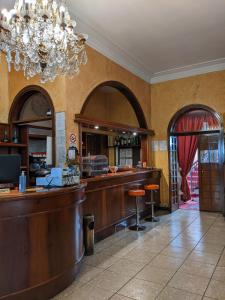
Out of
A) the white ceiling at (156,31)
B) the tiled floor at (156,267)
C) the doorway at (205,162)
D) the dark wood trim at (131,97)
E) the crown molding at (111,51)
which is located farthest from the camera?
the doorway at (205,162)

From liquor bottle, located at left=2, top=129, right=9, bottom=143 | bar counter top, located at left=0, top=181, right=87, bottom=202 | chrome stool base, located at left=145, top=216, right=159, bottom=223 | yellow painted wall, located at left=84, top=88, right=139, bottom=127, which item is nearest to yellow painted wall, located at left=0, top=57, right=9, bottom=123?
liquor bottle, located at left=2, top=129, right=9, bottom=143

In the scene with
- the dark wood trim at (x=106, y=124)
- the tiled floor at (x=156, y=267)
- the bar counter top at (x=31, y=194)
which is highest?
the dark wood trim at (x=106, y=124)

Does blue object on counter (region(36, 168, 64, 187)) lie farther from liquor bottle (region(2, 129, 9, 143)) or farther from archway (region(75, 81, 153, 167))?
archway (region(75, 81, 153, 167))

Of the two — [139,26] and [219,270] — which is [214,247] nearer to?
[219,270]

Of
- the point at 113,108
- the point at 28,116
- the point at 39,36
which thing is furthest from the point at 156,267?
the point at 113,108

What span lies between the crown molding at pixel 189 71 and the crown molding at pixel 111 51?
0.35 meters

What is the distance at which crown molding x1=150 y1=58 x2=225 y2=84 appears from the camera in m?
6.29

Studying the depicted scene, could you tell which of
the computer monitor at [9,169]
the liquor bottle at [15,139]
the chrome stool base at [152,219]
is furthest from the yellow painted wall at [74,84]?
the chrome stool base at [152,219]

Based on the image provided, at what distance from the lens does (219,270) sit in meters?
3.25

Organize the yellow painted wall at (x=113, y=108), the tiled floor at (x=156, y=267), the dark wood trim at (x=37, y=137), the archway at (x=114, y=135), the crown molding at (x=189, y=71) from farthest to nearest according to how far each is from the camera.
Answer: the yellow painted wall at (x=113, y=108), the archway at (x=114, y=135), the crown molding at (x=189, y=71), the dark wood trim at (x=37, y=137), the tiled floor at (x=156, y=267)

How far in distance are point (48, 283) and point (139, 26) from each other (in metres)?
4.32

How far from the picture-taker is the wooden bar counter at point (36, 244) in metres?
2.41

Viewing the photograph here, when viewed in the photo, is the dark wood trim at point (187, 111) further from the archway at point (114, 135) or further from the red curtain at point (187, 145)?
the red curtain at point (187, 145)

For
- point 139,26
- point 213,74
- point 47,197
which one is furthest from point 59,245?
point 213,74
